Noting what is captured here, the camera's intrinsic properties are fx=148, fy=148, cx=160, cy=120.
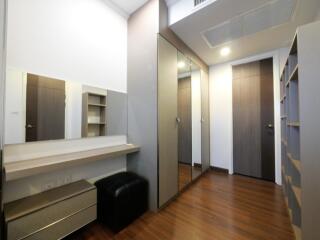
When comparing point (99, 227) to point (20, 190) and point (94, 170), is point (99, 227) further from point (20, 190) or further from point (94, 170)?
point (20, 190)

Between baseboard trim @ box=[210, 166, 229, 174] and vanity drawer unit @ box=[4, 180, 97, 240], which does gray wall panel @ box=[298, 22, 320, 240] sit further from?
baseboard trim @ box=[210, 166, 229, 174]

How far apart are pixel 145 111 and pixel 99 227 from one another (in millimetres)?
1478

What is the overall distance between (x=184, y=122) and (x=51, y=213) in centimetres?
203

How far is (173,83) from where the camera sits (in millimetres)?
2227

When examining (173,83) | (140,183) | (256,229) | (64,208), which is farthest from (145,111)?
(256,229)

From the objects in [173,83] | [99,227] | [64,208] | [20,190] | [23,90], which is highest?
[173,83]

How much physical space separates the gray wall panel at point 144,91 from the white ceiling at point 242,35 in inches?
16.4

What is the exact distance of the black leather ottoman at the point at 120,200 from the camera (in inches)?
63.1

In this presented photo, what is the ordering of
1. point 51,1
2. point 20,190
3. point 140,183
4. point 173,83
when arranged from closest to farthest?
point 20,190
point 51,1
point 140,183
point 173,83

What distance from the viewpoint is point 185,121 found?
2.60 m

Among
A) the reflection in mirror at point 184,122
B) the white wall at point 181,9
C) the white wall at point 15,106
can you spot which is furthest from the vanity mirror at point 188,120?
the white wall at point 15,106

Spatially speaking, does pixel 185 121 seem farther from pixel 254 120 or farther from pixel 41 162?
pixel 41 162

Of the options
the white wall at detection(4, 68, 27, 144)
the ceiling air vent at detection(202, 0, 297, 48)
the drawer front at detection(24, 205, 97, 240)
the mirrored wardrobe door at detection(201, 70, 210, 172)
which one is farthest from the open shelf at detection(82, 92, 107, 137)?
the mirrored wardrobe door at detection(201, 70, 210, 172)

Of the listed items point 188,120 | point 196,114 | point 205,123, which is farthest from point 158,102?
point 205,123
